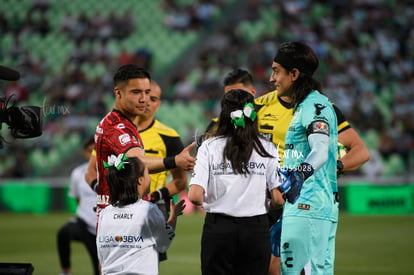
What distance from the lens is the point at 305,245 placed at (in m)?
6.01

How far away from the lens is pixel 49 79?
27.7 metres

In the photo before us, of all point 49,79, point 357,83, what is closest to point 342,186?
point 357,83

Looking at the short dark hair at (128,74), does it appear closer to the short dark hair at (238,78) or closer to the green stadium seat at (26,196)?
the short dark hair at (238,78)

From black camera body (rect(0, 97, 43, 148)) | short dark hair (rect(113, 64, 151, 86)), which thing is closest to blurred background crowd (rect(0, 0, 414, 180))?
short dark hair (rect(113, 64, 151, 86))

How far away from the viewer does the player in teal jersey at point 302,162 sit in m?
6.00

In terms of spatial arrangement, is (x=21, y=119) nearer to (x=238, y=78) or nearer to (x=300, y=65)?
(x=300, y=65)

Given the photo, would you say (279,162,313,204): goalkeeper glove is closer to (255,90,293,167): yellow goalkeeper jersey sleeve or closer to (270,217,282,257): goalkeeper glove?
(255,90,293,167): yellow goalkeeper jersey sleeve

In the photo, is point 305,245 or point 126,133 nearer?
point 305,245

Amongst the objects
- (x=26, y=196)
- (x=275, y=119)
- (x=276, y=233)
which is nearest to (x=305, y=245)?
(x=276, y=233)

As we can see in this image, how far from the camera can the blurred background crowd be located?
25.0 metres

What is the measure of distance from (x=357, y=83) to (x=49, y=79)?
439 inches

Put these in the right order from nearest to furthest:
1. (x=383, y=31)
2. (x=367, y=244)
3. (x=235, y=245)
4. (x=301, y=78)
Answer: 1. (x=235, y=245)
2. (x=301, y=78)
3. (x=367, y=244)
4. (x=383, y=31)

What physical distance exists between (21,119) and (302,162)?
7.47ft

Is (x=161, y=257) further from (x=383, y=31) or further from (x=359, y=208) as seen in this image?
(x=383, y=31)
